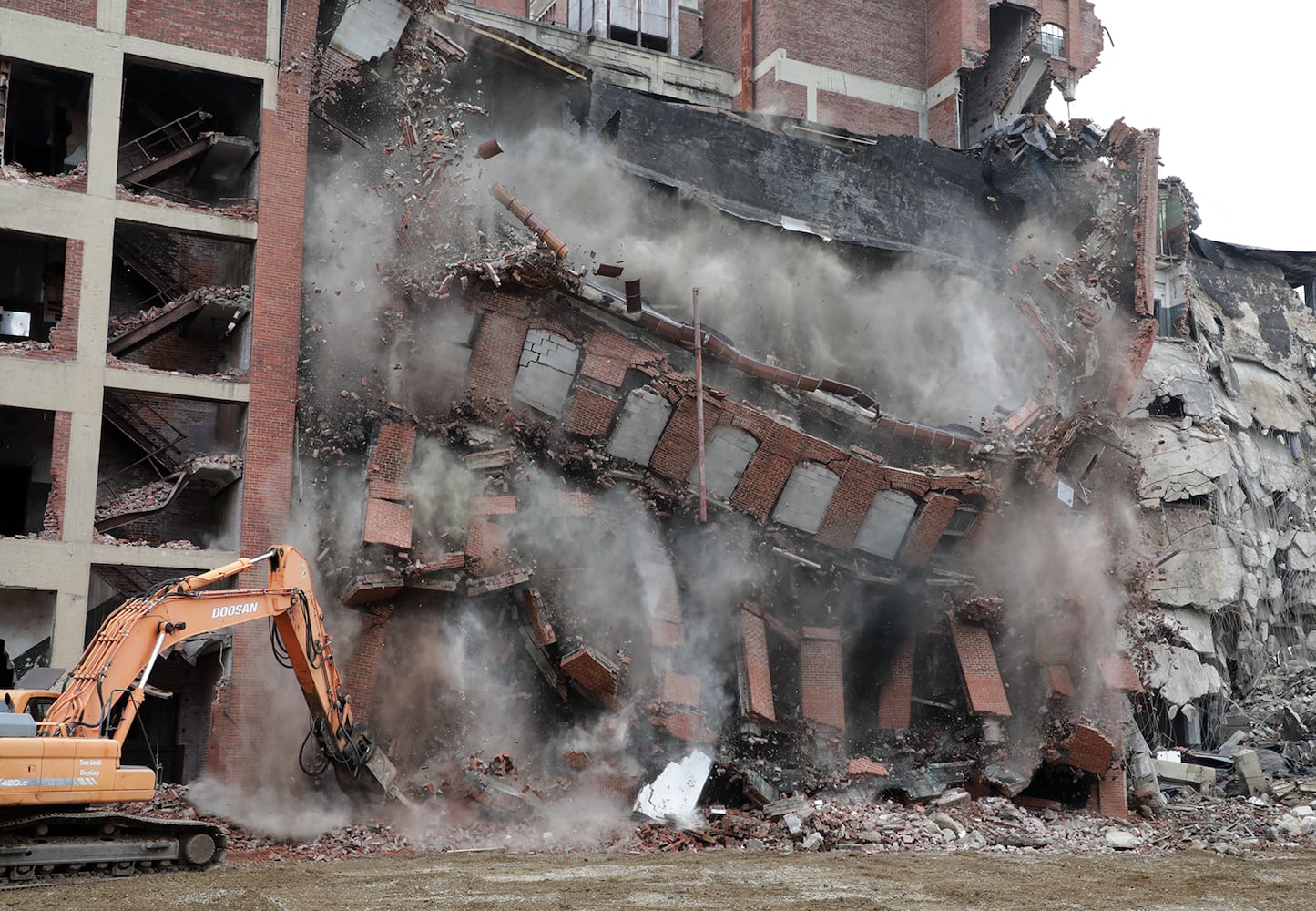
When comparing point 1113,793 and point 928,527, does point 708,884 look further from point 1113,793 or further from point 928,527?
point 1113,793

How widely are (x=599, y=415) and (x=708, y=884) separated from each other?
32.6 ft

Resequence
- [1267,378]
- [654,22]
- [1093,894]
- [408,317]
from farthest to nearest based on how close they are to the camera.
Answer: [1267,378] < [654,22] < [408,317] < [1093,894]

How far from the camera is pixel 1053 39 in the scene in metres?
35.2

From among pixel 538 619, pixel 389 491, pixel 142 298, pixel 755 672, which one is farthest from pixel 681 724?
pixel 142 298

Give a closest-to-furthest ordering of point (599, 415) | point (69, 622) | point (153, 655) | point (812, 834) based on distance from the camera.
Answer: point (153, 655), point (812, 834), point (69, 622), point (599, 415)

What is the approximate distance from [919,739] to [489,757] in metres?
7.89

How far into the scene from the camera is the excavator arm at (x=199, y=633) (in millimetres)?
13352

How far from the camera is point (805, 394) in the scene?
2339cm

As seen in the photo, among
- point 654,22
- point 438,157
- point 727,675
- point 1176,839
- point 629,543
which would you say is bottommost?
point 1176,839

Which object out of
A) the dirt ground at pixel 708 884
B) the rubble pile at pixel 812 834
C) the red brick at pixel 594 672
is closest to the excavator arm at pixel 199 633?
the rubble pile at pixel 812 834

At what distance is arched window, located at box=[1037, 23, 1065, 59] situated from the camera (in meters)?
35.0

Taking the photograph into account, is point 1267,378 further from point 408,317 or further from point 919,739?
point 408,317

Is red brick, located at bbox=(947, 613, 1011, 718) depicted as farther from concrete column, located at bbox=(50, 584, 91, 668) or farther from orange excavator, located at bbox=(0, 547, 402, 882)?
concrete column, located at bbox=(50, 584, 91, 668)

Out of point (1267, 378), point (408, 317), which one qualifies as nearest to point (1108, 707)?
point (408, 317)
